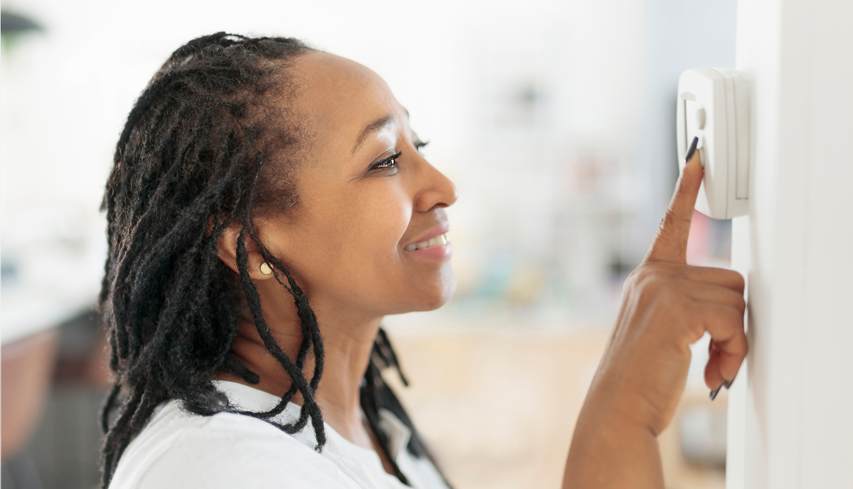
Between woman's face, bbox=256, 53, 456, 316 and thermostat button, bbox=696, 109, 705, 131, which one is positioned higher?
thermostat button, bbox=696, 109, 705, 131

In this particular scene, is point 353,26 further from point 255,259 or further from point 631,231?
point 255,259

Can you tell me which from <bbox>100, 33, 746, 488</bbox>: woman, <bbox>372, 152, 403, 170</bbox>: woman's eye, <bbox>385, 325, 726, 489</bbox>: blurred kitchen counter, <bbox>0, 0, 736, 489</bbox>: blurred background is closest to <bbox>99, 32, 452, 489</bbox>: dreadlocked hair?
<bbox>100, 33, 746, 488</bbox>: woman

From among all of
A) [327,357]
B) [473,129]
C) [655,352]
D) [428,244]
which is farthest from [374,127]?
[473,129]

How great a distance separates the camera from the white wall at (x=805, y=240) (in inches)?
18.8

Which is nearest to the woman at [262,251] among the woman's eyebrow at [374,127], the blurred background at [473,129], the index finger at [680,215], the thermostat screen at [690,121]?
the woman's eyebrow at [374,127]

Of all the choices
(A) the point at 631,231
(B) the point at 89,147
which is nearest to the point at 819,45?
(A) the point at 631,231

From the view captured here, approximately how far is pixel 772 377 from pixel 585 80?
327 centimetres

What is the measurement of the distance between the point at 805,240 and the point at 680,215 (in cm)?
13

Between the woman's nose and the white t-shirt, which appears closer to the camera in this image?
the white t-shirt

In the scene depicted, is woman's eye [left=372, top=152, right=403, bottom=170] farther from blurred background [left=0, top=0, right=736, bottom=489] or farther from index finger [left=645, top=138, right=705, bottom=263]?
blurred background [left=0, top=0, right=736, bottom=489]

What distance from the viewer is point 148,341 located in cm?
82

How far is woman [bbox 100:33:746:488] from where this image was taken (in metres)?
0.75

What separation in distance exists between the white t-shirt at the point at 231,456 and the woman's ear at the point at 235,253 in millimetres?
146

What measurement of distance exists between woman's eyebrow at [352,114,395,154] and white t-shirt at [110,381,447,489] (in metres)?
0.34
